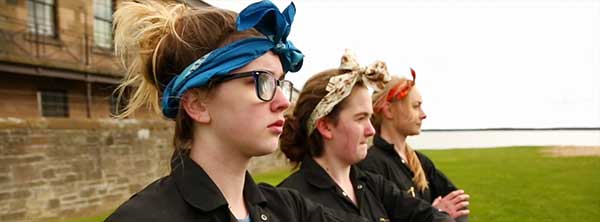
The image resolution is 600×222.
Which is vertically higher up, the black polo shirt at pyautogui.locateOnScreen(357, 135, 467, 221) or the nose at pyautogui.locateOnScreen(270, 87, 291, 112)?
the nose at pyautogui.locateOnScreen(270, 87, 291, 112)

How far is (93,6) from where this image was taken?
17922 mm

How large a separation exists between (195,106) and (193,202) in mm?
311

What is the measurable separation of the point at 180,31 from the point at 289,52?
359mm

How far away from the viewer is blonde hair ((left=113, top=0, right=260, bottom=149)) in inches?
64.2

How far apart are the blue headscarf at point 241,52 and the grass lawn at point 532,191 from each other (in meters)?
8.15

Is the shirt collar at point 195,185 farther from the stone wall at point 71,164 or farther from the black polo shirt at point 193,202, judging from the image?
the stone wall at point 71,164

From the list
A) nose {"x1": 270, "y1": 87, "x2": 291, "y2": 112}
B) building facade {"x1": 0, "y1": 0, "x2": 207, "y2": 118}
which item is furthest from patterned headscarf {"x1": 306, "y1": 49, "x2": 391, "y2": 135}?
building facade {"x1": 0, "y1": 0, "x2": 207, "y2": 118}

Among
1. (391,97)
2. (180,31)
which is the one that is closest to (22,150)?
(391,97)

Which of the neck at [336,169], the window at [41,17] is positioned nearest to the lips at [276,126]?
the neck at [336,169]

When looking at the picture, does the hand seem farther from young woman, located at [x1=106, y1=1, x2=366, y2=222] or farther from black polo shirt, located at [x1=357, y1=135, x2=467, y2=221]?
young woman, located at [x1=106, y1=1, x2=366, y2=222]

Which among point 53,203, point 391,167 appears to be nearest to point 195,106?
point 391,167

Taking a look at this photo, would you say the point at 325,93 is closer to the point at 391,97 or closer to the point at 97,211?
the point at 391,97

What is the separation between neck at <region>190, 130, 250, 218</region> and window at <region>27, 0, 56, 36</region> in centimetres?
1529

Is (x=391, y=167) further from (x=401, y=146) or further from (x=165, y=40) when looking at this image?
(x=165, y=40)
